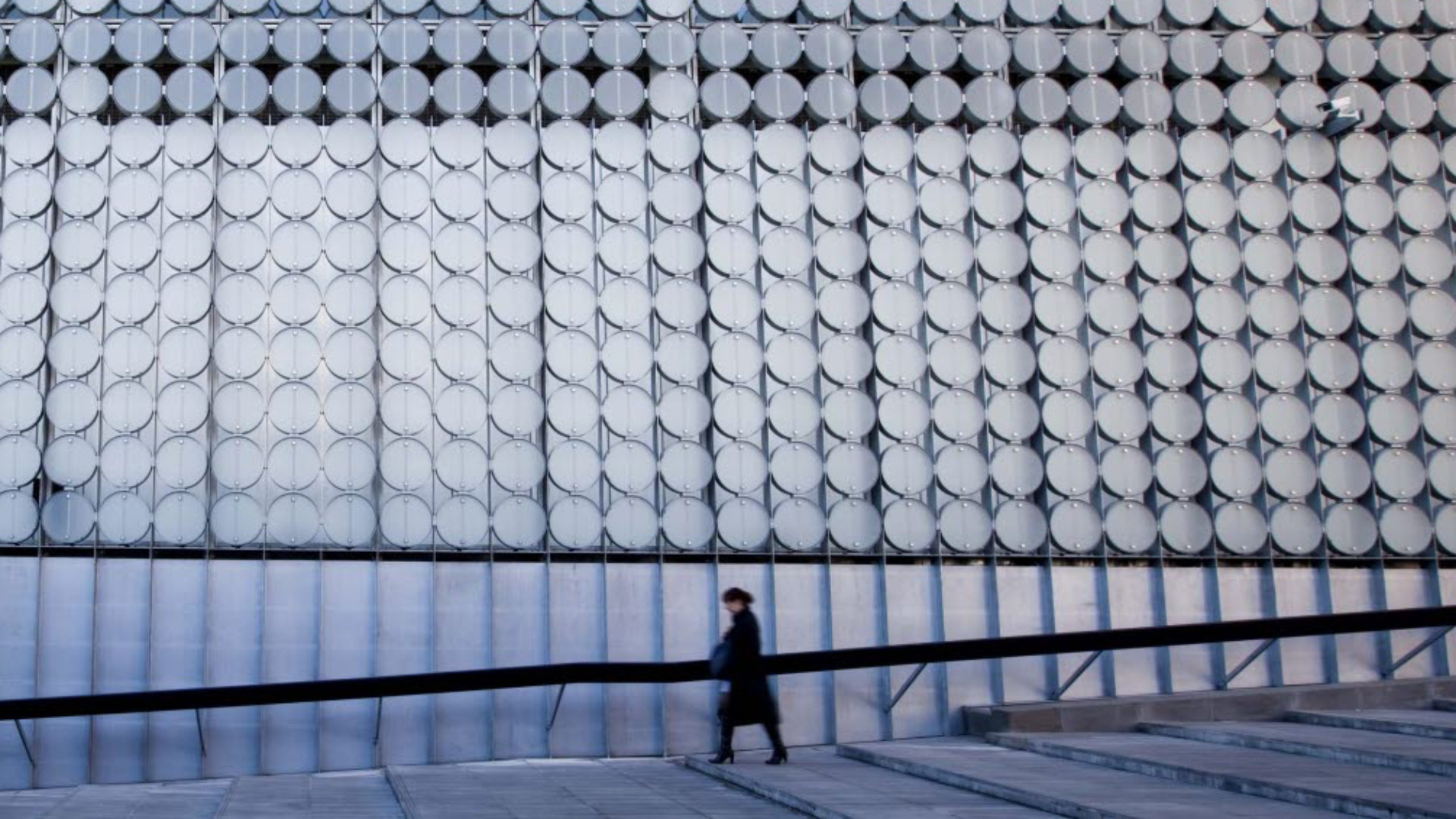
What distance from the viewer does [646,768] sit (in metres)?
15.2

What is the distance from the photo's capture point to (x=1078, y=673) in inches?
657

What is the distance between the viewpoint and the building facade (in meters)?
16.6

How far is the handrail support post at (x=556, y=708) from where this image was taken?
1636 centimetres

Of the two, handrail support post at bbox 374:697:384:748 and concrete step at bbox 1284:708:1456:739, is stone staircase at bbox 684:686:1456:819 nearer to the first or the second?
concrete step at bbox 1284:708:1456:739

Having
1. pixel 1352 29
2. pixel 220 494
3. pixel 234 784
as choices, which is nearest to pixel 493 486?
pixel 220 494

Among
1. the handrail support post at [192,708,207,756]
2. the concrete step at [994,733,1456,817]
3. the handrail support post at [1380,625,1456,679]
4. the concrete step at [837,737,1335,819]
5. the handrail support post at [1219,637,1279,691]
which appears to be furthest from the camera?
the handrail support post at [1380,625,1456,679]

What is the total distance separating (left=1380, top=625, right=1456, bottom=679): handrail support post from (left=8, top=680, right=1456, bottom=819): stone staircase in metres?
0.74

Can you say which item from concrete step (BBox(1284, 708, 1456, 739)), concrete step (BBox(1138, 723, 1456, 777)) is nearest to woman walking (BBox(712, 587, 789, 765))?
concrete step (BBox(1138, 723, 1456, 777))

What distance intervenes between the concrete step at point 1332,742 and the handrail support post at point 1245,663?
4.90 feet

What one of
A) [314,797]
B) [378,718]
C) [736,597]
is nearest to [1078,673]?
[736,597]

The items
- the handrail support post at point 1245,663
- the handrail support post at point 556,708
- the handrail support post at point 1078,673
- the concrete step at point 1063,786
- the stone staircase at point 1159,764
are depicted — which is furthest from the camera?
the handrail support post at point 1245,663

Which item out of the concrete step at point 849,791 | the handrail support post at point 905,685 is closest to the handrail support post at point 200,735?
the concrete step at point 849,791

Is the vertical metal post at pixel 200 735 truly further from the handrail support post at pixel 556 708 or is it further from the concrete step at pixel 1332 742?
the concrete step at pixel 1332 742

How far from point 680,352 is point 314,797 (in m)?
6.05
